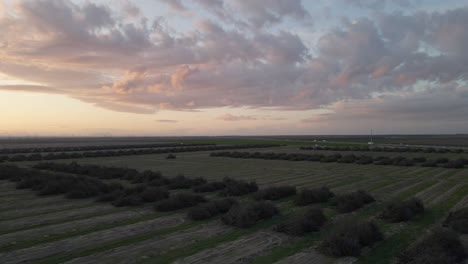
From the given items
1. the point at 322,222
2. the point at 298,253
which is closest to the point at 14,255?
the point at 298,253

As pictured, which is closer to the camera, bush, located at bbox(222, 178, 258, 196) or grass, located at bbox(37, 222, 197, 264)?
grass, located at bbox(37, 222, 197, 264)

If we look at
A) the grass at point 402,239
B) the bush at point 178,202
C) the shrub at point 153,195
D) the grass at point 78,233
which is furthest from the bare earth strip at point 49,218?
the grass at point 402,239

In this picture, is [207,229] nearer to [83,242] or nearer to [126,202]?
[83,242]

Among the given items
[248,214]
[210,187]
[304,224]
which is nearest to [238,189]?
[210,187]

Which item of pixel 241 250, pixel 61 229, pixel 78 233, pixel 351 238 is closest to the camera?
pixel 351 238

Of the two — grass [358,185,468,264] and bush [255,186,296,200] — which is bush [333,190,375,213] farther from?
bush [255,186,296,200]

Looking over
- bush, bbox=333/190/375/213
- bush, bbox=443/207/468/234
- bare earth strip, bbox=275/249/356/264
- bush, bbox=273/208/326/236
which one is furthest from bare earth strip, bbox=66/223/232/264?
bush, bbox=443/207/468/234

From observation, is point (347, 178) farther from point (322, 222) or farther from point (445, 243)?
point (445, 243)

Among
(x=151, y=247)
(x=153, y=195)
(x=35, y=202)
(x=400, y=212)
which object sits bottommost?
(x=35, y=202)
